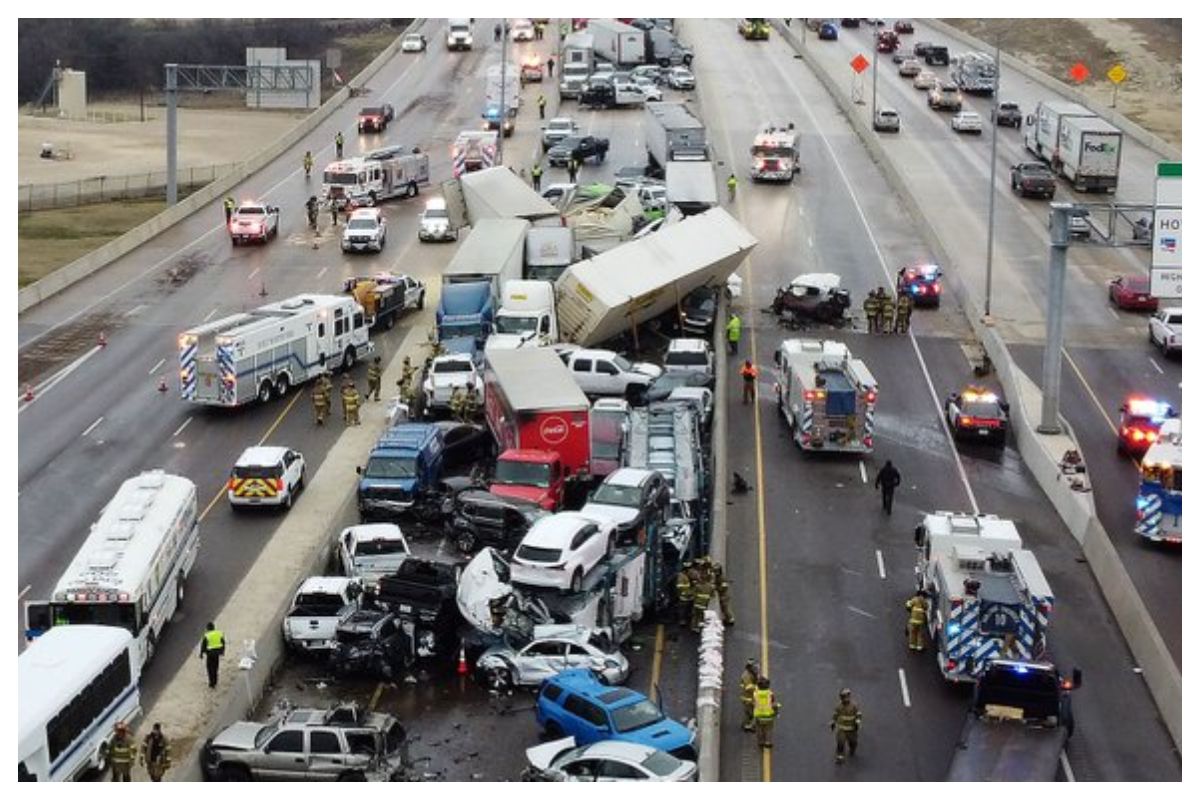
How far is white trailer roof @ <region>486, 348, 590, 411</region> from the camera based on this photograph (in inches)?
1935

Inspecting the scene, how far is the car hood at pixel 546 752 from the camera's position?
3367cm

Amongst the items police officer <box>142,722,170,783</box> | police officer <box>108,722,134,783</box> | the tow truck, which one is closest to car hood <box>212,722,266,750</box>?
police officer <box>142,722,170,783</box>

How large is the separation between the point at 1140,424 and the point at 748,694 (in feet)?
68.9

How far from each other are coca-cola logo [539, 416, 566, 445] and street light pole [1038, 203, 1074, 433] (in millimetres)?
12981

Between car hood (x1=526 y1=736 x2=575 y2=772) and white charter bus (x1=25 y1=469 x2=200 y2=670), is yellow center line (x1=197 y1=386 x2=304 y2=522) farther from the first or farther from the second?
car hood (x1=526 y1=736 x2=575 y2=772)

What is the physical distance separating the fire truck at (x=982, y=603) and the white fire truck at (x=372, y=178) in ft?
156

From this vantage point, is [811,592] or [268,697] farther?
[811,592]

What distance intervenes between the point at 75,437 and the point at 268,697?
56.5ft

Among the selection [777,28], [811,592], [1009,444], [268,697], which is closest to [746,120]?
[777,28]

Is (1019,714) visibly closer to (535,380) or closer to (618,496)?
(618,496)

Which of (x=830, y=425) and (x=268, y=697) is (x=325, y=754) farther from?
(x=830, y=425)

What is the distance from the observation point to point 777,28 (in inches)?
5502

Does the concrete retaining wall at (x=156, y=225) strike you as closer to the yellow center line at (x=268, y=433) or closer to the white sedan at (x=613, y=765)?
the yellow center line at (x=268, y=433)

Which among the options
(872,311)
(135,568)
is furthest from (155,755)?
(872,311)
